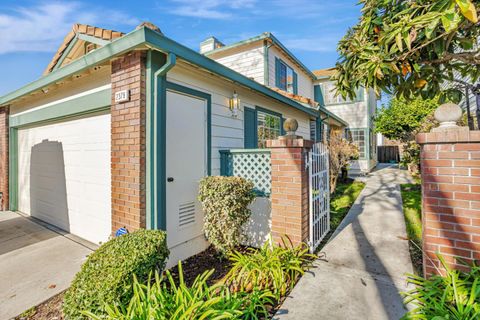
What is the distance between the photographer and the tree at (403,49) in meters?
2.39

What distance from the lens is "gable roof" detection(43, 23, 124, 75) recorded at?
3857 millimetres

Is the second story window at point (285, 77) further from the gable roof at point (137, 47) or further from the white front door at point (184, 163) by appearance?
the white front door at point (184, 163)

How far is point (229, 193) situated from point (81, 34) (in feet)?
13.9

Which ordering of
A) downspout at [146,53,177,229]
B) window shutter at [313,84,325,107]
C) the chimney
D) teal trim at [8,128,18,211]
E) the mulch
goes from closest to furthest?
the mulch
downspout at [146,53,177,229]
teal trim at [8,128,18,211]
the chimney
window shutter at [313,84,325,107]

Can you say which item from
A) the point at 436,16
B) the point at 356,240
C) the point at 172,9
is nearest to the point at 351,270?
the point at 356,240

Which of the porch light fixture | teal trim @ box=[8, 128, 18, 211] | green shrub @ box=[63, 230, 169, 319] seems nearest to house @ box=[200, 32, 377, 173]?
the porch light fixture

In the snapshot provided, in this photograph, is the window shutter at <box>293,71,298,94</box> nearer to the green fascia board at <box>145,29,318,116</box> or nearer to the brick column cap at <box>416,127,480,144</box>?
the green fascia board at <box>145,29,318,116</box>

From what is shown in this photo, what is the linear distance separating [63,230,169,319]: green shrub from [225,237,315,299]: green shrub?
0.90 metres

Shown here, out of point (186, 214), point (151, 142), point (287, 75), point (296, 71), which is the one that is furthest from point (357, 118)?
point (151, 142)

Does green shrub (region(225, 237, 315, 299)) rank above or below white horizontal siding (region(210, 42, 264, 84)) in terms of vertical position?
below

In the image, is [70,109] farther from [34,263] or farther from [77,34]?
[34,263]

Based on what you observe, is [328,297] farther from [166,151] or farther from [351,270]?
[166,151]

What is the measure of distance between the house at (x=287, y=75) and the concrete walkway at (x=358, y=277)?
172 inches

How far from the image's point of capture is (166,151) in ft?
11.9
